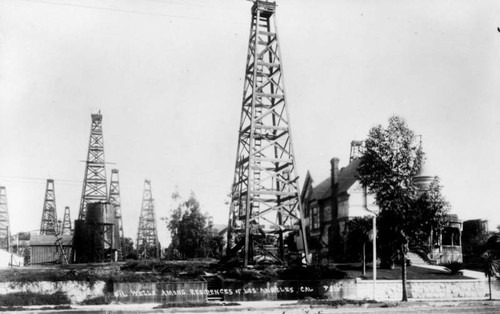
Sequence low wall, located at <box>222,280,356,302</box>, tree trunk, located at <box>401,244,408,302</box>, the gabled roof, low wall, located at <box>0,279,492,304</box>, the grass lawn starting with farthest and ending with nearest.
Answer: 1. the gabled roof
2. the grass lawn
3. tree trunk, located at <box>401,244,408,302</box>
4. low wall, located at <box>222,280,356,302</box>
5. low wall, located at <box>0,279,492,304</box>

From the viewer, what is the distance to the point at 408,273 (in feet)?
101

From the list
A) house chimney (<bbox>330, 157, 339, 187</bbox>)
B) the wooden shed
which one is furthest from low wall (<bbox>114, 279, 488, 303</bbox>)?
the wooden shed

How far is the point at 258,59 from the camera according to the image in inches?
1223

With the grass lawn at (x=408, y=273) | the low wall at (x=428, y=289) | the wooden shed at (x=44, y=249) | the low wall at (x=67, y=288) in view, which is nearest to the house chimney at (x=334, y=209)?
the grass lawn at (x=408, y=273)

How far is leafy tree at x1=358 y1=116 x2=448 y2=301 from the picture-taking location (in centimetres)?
2638

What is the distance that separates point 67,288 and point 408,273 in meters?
20.0

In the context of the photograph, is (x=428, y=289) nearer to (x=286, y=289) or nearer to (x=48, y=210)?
(x=286, y=289)

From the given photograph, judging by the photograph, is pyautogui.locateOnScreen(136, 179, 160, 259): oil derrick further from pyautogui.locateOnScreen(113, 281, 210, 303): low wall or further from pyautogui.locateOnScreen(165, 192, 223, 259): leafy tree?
pyautogui.locateOnScreen(113, 281, 210, 303): low wall

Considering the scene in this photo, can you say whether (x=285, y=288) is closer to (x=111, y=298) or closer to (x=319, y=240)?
(x=111, y=298)

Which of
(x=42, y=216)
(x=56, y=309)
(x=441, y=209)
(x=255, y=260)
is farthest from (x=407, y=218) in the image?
(x=42, y=216)

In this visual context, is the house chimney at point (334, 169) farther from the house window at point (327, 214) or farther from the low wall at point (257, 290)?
the low wall at point (257, 290)

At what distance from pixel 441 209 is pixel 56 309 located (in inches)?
764

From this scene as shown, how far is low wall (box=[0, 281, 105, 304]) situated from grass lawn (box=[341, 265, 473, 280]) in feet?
46.5

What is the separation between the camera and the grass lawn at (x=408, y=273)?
29.3m
